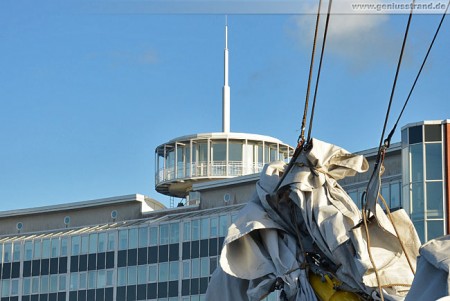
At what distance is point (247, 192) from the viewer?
72875 millimetres

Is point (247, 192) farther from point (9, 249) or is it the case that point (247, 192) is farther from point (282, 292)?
point (282, 292)

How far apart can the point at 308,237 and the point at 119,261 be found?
62457 millimetres

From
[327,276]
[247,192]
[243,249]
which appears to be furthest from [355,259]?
[247,192]

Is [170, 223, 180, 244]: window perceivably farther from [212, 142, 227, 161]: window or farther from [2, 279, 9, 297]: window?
[2, 279, 9, 297]: window

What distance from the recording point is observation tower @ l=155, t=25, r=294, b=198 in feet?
267

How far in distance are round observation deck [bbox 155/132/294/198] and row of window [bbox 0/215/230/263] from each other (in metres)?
7.35

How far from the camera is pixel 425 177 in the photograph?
196ft

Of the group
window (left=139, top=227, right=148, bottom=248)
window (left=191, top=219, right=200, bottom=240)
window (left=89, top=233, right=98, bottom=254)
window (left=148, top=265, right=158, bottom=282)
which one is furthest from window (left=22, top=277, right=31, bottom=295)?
window (left=191, top=219, right=200, bottom=240)

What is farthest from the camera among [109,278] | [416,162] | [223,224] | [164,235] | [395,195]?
[109,278]

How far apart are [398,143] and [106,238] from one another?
71.2 feet

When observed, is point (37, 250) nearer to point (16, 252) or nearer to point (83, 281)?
point (16, 252)

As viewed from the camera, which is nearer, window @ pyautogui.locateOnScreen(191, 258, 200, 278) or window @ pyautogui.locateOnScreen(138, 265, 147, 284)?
window @ pyautogui.locateOnScreen(191, 258, 200, 278)

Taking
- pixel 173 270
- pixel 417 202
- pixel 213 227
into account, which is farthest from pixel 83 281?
pixel 417 202

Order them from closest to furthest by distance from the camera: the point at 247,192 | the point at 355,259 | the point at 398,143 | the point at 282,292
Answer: the point at 355,259 → the point at 282,292 → the point at 398,143 → the point at 247,192
